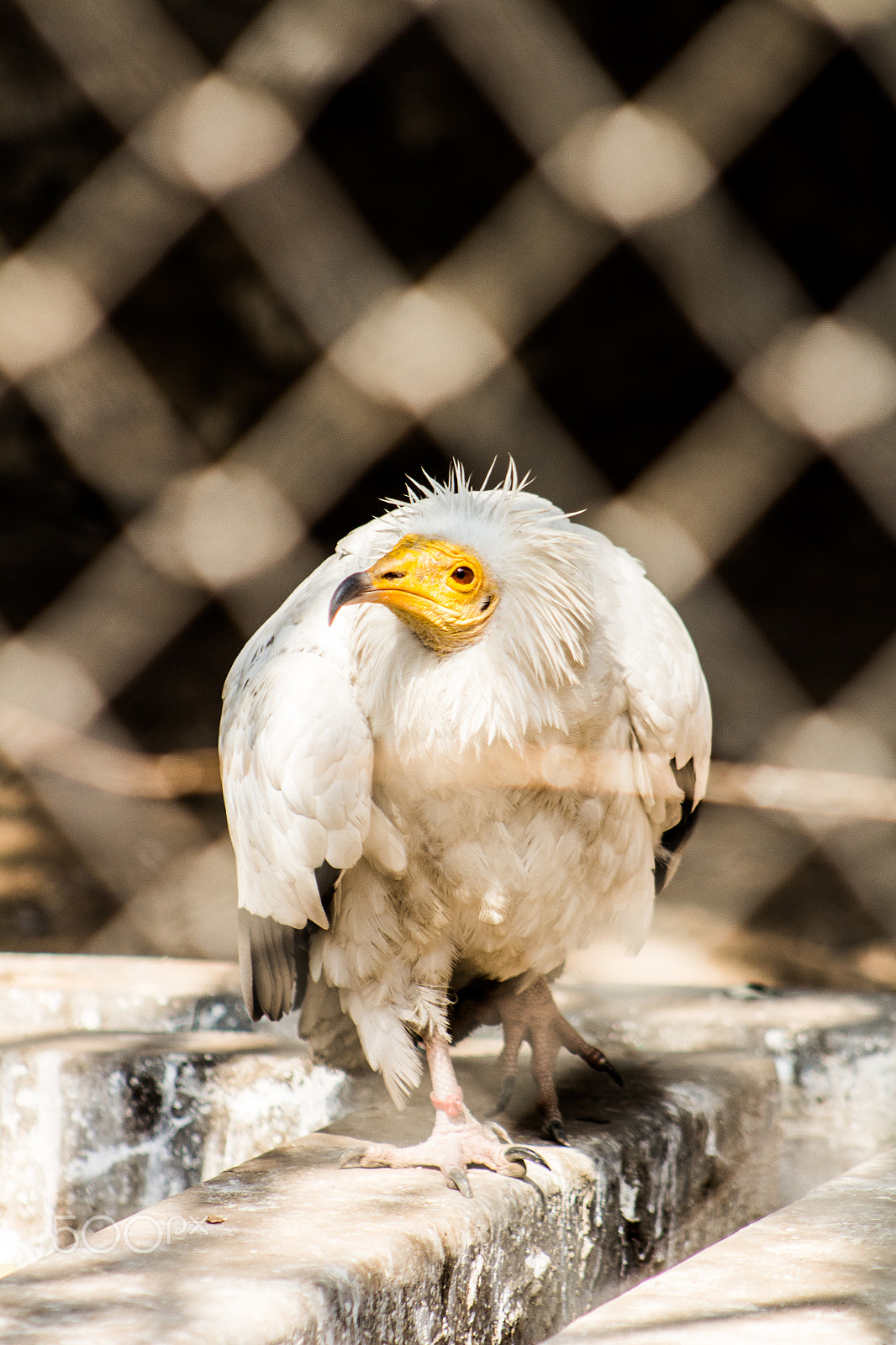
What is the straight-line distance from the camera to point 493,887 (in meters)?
1.54

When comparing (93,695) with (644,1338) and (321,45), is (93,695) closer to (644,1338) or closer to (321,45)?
(321,45)

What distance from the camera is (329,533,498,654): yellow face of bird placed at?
4.58 ft

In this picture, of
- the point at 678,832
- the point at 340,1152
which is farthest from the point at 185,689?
the point at 340,1152

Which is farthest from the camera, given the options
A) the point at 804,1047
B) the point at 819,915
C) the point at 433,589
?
the point at 819,915

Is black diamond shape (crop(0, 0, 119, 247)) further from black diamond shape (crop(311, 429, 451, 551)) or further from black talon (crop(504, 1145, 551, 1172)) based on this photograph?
black talon (crop(504, 1145, 551, 1172))

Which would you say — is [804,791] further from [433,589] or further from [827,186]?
[433,589]

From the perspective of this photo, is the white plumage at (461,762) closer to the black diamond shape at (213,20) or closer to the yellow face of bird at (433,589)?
the yellow face of bird at (433,589)

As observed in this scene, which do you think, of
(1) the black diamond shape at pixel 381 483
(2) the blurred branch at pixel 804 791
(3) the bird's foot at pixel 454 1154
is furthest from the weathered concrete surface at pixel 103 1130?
(1) the black diamond shape at pixel 381 483

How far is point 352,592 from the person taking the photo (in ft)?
4.48

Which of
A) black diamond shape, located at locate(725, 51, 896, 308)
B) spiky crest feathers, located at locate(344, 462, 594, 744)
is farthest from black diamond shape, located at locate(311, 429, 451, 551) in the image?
spiky crest feathers, located at locate(344, 462, 594, 744)

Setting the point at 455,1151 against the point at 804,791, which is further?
the point at 804,791

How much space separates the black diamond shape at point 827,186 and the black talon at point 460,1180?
2648mm

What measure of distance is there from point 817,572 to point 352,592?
3.07m

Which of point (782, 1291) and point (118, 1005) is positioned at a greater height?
point (118, 1005)
